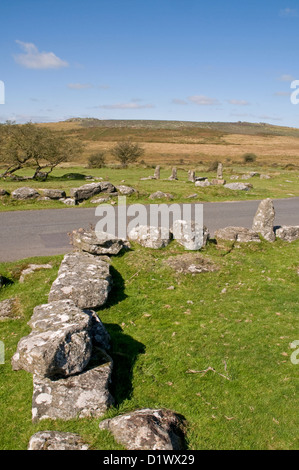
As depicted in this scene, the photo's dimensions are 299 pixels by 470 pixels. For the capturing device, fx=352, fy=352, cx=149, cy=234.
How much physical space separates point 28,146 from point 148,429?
34407 millimetres

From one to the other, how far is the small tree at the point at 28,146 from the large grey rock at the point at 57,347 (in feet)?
102

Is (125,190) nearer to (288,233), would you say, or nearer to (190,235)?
(190,235)

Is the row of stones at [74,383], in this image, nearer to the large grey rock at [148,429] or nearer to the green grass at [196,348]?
the large grey rock at [148,429]

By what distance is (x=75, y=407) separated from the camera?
637 cm

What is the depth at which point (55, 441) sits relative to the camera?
5.48m

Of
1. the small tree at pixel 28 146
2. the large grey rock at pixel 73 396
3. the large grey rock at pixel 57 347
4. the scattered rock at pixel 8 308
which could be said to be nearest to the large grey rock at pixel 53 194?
the small tree at pixel 28 146

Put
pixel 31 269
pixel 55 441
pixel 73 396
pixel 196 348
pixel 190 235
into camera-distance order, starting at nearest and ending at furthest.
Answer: pixel 55 441 → pixel 73 396 → pixel 196 348 → pixel 31 269 → pixel 190 235

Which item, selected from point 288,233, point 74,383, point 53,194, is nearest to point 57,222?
point 53,194

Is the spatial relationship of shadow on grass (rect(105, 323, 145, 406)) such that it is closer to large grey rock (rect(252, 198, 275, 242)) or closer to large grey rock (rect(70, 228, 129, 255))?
large grey rock (rect(70, 228, 129, 255))

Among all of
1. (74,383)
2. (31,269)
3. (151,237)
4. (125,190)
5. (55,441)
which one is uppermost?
(125,190)

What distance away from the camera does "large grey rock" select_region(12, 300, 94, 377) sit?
6555 mm

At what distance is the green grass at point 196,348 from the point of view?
6230 millimetres
